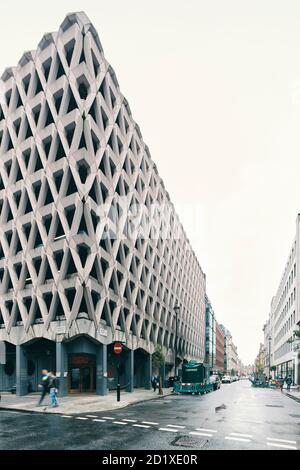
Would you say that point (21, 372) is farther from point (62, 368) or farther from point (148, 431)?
point (148, 431)

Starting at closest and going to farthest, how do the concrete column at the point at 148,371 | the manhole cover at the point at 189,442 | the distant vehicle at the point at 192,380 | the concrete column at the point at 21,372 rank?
the manhole cover at the point at 189,442 → the concrete column at the point at 21,372 → the distant vehicle at the point at 192,380 → the concrete column at the point at 148,371

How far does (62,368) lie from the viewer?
3142 cm

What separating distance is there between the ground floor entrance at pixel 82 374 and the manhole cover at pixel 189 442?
72.2ft

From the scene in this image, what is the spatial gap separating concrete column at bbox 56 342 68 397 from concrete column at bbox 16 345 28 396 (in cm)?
473

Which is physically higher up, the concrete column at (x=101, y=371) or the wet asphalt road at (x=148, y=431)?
the wet asphalt road at (x=148, y=431)

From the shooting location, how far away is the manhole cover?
11.9 meters

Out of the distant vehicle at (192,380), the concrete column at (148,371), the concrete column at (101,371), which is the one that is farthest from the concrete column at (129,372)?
the concrete column at (101,371)

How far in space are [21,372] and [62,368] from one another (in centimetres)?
523

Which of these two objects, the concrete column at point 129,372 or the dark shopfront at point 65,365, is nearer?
the dark shopfront at point 65,365

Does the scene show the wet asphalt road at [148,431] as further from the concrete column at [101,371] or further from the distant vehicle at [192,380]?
the distant vehicle at [192,380]

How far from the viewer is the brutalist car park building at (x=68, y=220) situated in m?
32.9

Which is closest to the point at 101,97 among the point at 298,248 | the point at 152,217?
the point at 152,217

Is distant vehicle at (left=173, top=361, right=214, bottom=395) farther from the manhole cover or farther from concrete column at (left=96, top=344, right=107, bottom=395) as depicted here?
the manhole cover
